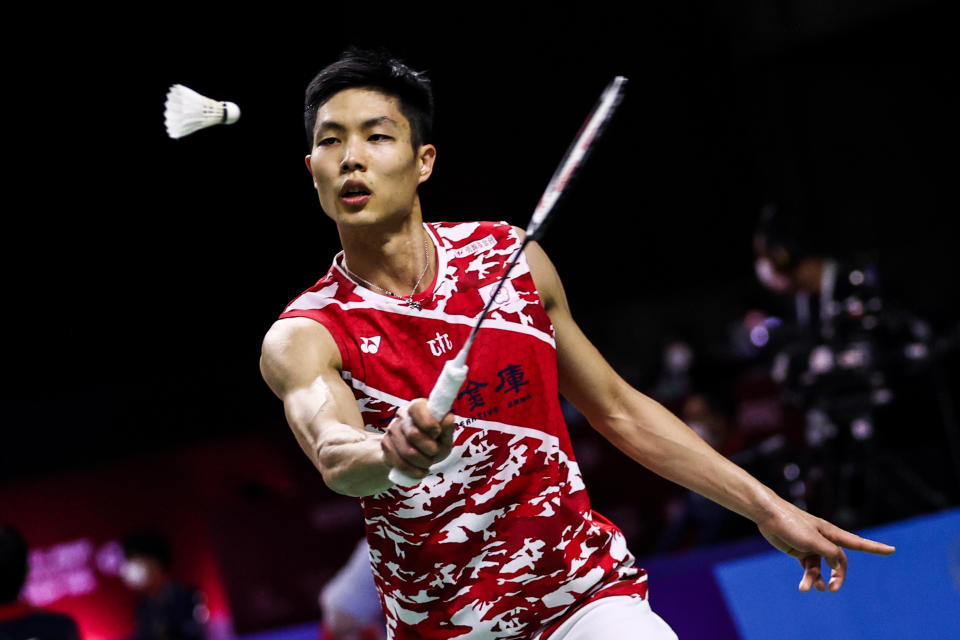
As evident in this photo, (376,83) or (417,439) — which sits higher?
(376,83)

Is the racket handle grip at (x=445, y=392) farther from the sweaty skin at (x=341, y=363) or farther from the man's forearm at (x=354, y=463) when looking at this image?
the sweaty skin at (x=341, y=363)

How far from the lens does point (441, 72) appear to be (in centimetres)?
871

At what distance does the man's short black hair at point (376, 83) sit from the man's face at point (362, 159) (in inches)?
0.7

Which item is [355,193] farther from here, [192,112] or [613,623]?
[613,623]

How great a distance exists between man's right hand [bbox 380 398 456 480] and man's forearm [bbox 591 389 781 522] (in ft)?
3.12

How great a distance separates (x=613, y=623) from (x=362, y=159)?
1049 mm

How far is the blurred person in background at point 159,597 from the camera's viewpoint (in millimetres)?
6262

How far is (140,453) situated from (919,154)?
766 cm

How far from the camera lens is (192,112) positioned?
7.75ft

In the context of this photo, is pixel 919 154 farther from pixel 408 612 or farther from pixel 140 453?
pixel 408 612

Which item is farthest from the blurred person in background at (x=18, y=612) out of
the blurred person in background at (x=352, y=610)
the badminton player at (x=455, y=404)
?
the badminton player at (x=455, y=404)

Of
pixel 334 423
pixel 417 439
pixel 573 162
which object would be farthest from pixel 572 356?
pixel 417 439

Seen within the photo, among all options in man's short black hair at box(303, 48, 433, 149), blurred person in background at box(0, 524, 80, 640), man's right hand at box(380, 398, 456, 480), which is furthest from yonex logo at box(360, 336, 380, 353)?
blurred person in background at box(0, 524, 80, 640)

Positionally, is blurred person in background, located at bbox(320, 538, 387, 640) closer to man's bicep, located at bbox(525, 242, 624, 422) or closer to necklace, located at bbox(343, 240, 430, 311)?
man's bicep, located at bbox(525, 242, 624, 422)
